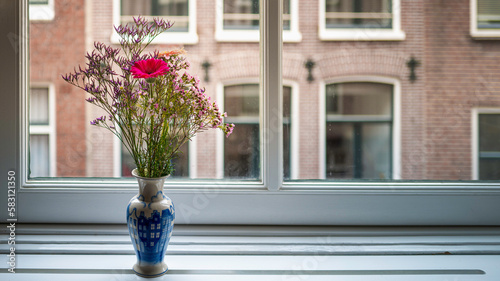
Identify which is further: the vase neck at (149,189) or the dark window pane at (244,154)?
the dark window pane at (244,154)

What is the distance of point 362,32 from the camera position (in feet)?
3.68

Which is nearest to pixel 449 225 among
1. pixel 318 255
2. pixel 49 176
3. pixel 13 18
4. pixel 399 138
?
pixel 399 138

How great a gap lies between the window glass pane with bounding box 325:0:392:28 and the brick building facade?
2 centimetres

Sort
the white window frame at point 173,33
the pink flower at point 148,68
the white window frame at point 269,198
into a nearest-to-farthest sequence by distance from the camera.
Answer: the pink flower at point 148,68 < the white window frame at point 269,198 < the white window frame at point 173,33

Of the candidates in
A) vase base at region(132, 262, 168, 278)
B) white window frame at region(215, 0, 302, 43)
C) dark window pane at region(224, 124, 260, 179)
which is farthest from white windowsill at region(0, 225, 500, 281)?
white window frame at region(215, 0, 302, 43)

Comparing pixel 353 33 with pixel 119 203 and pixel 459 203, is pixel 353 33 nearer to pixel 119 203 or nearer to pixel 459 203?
pixel 459 203

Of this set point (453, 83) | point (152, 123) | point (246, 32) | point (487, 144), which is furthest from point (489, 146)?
point (152, 123)

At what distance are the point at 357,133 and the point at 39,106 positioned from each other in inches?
36.6

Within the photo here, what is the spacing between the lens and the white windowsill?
0.79 metres

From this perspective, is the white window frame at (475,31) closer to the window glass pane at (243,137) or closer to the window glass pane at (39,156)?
the window glass pane at (243,137)

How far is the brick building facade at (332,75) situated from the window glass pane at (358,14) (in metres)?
0.02

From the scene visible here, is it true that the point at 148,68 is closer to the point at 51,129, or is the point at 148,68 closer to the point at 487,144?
the point at 51,129

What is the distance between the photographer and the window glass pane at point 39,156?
3.42 ft

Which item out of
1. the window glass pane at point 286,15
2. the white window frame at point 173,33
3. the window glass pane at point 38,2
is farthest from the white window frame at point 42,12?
the window glass pane at point 286,15
